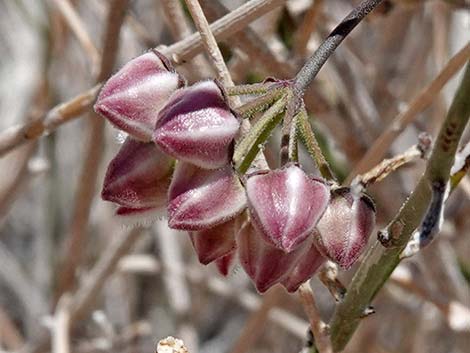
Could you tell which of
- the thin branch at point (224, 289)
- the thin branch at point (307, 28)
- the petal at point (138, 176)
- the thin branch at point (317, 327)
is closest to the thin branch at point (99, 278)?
the thin branch at point (224, 289)

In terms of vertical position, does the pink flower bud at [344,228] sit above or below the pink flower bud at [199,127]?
below

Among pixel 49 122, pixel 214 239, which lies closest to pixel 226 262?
pixel 214 239

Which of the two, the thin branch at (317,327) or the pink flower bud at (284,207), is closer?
the pink flower bud at (284,207)

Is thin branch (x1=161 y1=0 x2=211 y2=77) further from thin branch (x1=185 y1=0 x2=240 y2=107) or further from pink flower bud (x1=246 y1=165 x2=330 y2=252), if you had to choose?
pink flower bud (x1=246 y1=165 x2=330 y2=252)

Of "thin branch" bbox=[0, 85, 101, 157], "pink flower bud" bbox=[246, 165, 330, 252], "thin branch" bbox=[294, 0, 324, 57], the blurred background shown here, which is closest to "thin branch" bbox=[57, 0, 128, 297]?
the blurred background

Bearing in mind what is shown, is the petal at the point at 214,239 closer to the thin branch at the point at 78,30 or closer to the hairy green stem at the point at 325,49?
the hairy green stem at the point at 325,49

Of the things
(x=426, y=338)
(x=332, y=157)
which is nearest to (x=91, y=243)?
(x=426, y=338)

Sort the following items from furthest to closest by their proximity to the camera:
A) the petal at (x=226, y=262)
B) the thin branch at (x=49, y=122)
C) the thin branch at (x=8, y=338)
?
1. the thin branch at (x=8, y=338)
2. the thin branch at (x=49, y=122)
3. the petal at (x=226, y=262)

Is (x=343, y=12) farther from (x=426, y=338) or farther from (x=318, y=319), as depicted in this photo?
(x=318, y=319)
